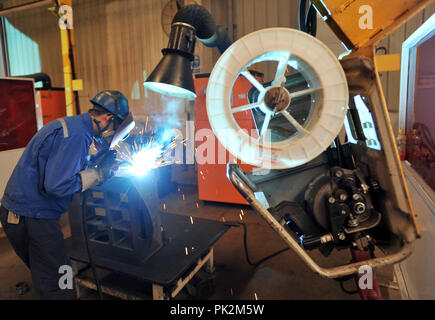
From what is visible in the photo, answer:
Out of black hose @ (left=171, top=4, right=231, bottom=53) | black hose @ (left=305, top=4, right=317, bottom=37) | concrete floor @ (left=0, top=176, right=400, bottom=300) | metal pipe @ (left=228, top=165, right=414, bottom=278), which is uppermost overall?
black hose @ (left=171, top=4, right=231, bottom=53)

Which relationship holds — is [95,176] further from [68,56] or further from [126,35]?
[126,35]

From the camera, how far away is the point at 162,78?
1.53m

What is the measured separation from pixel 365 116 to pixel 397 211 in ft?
1.55

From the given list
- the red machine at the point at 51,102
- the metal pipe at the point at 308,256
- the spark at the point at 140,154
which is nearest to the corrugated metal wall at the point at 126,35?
the red machine at the point at 51,102

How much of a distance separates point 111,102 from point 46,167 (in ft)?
2.16

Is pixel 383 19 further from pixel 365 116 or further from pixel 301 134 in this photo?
pixel 301 134

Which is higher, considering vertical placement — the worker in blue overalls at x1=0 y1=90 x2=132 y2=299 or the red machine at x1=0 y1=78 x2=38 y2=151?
the red machine at x1=0 y1=78 x2=38 y2=151

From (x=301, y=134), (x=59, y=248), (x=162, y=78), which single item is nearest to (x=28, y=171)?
(x=59, y=248)

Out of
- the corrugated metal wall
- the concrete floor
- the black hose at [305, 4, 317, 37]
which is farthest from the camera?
the corrugated metal wall

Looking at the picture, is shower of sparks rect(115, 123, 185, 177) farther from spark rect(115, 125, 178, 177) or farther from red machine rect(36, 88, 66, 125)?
red machine rect(36, 88, 66, 125)

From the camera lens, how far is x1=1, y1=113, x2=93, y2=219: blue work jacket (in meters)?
1.90

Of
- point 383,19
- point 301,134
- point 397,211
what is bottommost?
point 397,211

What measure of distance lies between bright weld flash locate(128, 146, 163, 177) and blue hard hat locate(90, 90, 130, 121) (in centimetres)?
38

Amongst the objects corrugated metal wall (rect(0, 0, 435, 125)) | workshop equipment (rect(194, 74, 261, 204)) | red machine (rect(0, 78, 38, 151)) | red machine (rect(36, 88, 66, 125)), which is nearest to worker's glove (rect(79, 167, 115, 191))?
workshop equipment (rect(194, 74, 261, 204))
